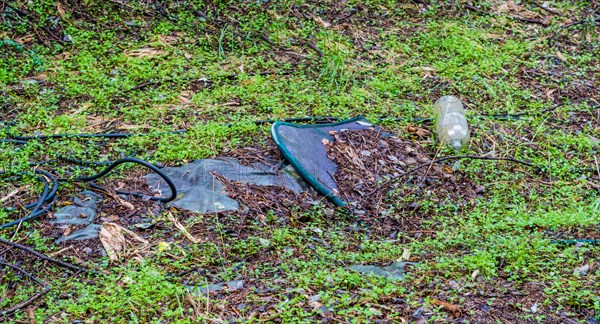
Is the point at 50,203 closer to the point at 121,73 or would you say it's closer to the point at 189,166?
the point at 189,166

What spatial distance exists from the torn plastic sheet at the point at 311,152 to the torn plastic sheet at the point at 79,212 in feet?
4.39

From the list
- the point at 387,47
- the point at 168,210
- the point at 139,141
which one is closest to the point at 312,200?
the point at 168,210

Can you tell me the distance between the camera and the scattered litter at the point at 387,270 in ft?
12.4

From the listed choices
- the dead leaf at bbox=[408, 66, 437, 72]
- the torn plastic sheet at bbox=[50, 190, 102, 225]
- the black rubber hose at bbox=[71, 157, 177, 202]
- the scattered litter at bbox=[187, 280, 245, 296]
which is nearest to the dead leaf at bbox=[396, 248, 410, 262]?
the scattered litter at bbox=[187, 280, 245, 296]

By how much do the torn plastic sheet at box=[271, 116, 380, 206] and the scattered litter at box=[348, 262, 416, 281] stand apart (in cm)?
77

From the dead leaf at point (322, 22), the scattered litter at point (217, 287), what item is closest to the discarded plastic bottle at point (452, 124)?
the dead leaf at point (322, 22)

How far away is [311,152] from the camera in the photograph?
4.96m

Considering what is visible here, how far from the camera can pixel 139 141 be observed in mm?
5191

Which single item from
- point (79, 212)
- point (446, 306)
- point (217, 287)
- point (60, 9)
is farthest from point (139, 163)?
point (60, 9)

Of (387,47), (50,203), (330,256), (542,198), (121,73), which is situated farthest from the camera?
(387,47)

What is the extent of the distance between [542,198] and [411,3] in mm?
3842

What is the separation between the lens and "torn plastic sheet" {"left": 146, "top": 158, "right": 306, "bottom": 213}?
4.34 meters

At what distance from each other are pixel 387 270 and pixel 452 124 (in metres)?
2.16

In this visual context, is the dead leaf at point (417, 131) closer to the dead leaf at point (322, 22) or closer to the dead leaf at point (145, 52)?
the dead leaf at point (322, 22)
